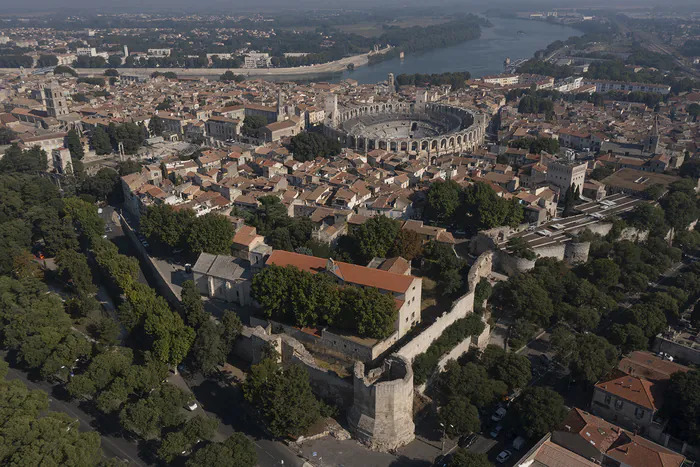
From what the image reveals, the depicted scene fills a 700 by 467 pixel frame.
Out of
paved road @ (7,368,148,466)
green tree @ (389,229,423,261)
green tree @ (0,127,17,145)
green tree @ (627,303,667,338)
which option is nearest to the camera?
paved road @ (7,368,148,466)

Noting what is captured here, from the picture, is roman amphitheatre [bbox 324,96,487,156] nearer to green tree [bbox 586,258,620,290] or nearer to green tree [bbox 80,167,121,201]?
green tree [bbox 80,167,121,201]

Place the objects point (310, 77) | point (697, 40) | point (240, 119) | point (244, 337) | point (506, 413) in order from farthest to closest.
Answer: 1. point (697, 40)
2. point (310, 77)
3. point (240, 119)
4. point (244, 337)
5. point (506, 413)

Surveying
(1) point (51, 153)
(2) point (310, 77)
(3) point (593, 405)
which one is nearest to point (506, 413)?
(3) point (593, 405)

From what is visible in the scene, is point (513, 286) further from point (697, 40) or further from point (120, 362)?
point (697, 40)

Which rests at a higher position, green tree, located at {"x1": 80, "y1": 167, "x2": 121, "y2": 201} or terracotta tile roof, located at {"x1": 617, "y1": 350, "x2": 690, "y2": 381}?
green tree, located at {"x1": 80, "y1": 167, "x2": 121, "y2": 201}

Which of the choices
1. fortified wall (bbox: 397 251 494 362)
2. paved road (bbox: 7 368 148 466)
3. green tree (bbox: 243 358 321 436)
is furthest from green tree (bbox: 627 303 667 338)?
paved road (bbox: 7 368 148 466)
